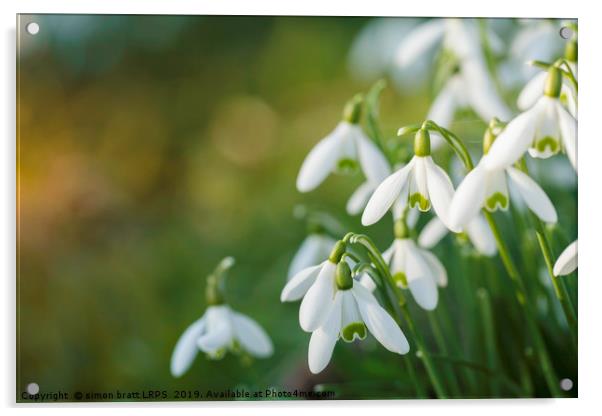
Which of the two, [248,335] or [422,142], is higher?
[422,142]

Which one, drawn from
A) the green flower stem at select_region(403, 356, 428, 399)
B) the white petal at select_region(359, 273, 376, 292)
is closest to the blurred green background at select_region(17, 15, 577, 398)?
the green flower stem at select_region(403, 356, 428, 399)

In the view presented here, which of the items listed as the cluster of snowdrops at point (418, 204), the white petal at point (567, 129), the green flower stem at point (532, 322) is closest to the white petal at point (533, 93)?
the cluster of snowdrops at point (418, 204)

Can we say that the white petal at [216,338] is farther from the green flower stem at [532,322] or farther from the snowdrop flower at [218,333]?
the green flower stem at [532,322]

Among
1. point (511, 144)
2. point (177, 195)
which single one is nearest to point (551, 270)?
point (511, 144)

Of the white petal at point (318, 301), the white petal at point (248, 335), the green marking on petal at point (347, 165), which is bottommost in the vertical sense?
the white petal at point (248, 335)

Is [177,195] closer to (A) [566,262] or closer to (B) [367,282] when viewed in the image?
(B) [367,282]
